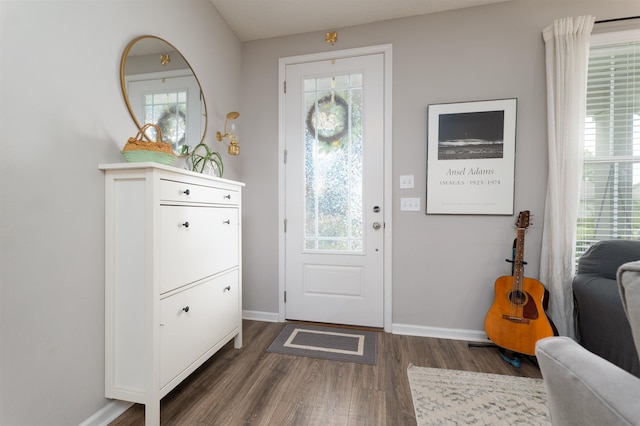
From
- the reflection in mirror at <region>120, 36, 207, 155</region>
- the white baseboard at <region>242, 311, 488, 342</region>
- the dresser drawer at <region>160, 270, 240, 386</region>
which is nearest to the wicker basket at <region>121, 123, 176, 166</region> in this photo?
the reflection in mirror at <region>120, 36, 207, 155</region>

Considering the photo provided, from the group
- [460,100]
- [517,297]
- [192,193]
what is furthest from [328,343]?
[460,100]

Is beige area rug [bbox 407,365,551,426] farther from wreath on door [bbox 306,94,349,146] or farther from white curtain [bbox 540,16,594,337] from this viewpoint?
wreath on door [bbox 306,94,349,146]

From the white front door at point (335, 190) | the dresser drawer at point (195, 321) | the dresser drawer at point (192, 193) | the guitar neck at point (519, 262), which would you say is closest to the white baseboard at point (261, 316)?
the white front door at point (335, 190)

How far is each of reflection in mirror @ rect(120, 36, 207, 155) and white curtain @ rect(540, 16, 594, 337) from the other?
2.63m

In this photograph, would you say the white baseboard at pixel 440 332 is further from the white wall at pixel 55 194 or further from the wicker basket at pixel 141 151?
the wicker basket at pixel 141 151

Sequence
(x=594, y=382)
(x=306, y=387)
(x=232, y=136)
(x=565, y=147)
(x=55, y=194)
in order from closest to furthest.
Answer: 1. (x=594, y=382)
2. (x=55, y=194)
3. (x=306, y=387)
4. (x=565, y=147)
5. (x=232, y=136)

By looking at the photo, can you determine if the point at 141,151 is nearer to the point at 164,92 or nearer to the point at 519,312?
the point at 164,92

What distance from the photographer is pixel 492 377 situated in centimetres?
166

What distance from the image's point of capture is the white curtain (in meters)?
1.91

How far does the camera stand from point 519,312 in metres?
1.80

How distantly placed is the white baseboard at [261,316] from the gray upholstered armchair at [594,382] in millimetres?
2260

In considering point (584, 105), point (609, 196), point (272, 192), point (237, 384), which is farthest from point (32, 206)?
point (609, 196)

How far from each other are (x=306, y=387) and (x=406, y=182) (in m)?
1.69

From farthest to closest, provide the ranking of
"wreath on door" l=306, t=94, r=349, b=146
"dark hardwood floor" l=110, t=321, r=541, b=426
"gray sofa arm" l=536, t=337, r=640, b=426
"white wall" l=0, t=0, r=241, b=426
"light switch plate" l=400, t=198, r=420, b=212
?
"wreath on door" l=306, t=94, r=349, b=146, "light switch plate" l=400, t=198, r=420, b=212, "dark hardwood floor" l=110, t=321, r=541, b=426, "white wall" l=0, t=0, r=241, b=426, "gray sofa arm" l=536, t=337, r=640, b=426
